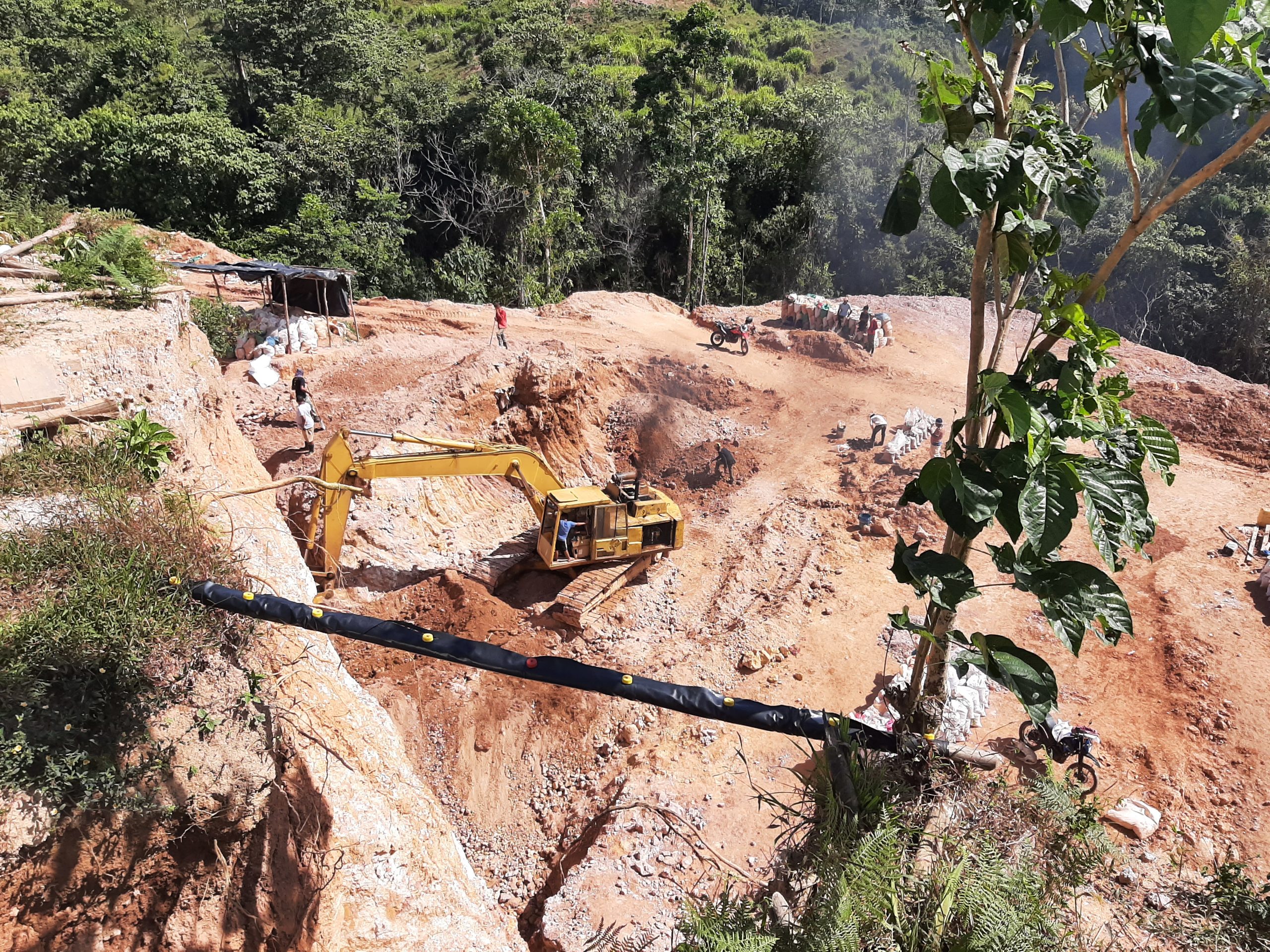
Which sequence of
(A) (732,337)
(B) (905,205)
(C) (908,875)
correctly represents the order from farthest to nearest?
(A) (732,337), (C) (908,875), (B) (905,205)

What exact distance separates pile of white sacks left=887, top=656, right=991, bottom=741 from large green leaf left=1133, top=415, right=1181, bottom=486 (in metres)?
6.50

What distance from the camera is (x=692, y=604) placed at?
1274 centimetres

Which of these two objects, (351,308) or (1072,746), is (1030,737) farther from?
(351,308)

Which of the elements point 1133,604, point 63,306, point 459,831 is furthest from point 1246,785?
point 63,306

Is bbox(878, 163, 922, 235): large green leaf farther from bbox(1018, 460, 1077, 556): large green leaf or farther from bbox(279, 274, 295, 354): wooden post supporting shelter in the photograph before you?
bbox(279, 274, 295, 354): wooden post supporting shelter

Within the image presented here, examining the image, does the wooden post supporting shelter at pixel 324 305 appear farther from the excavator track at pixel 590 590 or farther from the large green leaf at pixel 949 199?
the large green leaf at pixel 949 199

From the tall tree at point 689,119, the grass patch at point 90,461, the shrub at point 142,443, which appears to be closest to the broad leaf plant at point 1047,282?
the grass patch at point 90,461

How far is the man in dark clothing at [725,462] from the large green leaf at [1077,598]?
13.9 metres

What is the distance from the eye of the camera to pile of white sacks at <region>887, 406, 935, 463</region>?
17281mm

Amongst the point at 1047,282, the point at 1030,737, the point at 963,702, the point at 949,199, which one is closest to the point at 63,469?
the point at 949,199

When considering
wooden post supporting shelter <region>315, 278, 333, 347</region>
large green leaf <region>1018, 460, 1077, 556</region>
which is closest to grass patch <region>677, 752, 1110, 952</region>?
large green leaf <region>1018, 460, 1077, 556</region>

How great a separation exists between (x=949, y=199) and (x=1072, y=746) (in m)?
8.26

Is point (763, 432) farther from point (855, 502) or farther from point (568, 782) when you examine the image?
point (568, 782)

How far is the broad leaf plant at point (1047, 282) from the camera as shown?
8.62 feet
